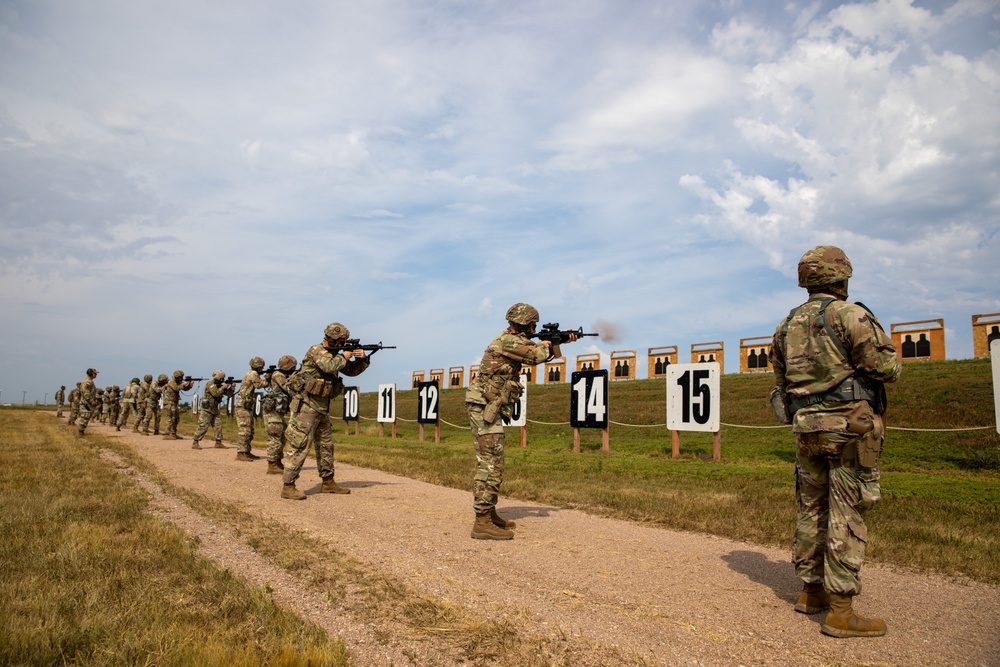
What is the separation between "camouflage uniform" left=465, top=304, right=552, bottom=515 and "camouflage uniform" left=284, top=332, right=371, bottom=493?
134 inches

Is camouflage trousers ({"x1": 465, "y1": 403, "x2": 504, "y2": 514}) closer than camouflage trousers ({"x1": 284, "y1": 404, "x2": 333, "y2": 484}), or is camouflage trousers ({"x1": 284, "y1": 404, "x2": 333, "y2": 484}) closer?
camouflage trousers ({"x1": 465, "y1": 403, "x2": 504, "y2": 514})

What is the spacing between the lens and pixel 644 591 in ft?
15.5

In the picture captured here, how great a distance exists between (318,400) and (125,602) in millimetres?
6169

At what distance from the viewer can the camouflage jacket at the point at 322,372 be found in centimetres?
996

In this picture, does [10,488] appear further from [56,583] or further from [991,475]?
[991,475]

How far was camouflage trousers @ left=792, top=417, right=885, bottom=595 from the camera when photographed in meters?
4.13

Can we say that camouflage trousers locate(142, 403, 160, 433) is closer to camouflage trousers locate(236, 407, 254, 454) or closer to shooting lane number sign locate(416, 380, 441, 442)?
shooting lane number sign locate(416, 380, 441, 442)

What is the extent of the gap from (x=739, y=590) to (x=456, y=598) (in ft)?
6.88

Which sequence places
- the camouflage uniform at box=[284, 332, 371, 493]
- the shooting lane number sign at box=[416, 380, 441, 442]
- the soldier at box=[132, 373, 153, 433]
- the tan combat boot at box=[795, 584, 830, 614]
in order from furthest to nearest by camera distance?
1. the soldier at box=[132, 373, 153, 433]
2. the shooting lane number sign at box=[416, 380, 441, 442]
3. the camouflage uniform at box=[284, 332, 371, 493]
4. the tan combat boot at box=[795, 584, 830, 614]

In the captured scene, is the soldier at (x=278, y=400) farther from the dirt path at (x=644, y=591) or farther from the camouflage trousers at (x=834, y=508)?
the camouflage trousers at (x=834, y=508)

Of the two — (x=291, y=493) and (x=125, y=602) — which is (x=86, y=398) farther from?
(x=125, y=602)

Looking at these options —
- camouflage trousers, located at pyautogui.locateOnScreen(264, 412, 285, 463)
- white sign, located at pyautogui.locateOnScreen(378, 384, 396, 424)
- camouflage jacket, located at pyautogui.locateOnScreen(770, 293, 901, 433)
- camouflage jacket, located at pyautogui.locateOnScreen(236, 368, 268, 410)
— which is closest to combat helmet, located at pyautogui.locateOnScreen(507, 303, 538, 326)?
camouflage jacket, located at pyautogui.locateOnScreen(770, 293, 901, 433)

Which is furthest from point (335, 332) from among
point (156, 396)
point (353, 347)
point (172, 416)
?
point (156, 396)

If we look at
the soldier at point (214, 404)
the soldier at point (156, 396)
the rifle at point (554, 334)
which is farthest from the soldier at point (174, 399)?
the rifle at point (554, 334)
